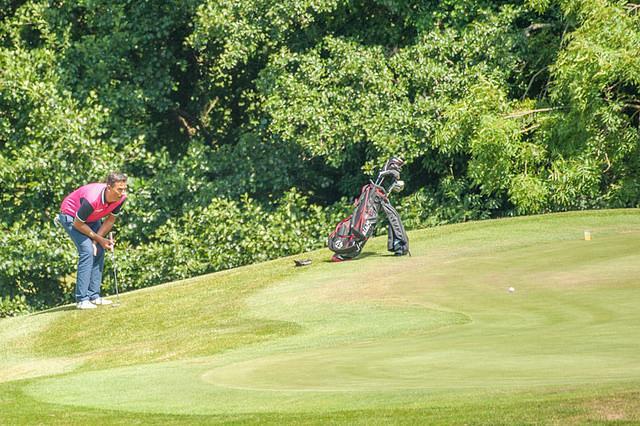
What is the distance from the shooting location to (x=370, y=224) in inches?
789

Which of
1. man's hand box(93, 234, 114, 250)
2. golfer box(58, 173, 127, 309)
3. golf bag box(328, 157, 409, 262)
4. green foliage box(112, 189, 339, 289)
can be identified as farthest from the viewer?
green foliage box(112, 189, 339, 289)

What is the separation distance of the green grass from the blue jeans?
0.47m

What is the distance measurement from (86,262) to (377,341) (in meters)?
6.69

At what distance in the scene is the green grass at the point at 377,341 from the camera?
8711mm

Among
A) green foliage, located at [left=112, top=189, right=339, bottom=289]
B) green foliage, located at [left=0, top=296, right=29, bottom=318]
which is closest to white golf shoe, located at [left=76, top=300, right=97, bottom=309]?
green foliage, located at [left=112, top=189, right=339, bottom=289]

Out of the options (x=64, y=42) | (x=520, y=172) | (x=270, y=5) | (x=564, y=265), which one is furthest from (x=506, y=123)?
(x=64, y=42)

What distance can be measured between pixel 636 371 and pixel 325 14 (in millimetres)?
23010

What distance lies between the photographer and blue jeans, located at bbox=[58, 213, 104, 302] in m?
18.0

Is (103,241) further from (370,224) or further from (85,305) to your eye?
(370,224)

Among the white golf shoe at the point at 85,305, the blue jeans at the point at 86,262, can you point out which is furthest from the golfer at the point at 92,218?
the white golf shoe at the point at 85,305

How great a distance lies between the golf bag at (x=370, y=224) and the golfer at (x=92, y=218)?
167 inches

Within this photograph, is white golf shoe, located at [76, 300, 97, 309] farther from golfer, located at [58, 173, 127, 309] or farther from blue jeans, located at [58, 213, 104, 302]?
golfer, located at [58, 173, 127, 309]

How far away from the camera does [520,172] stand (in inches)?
1093

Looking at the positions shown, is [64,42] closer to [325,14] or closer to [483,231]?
[325,14]
